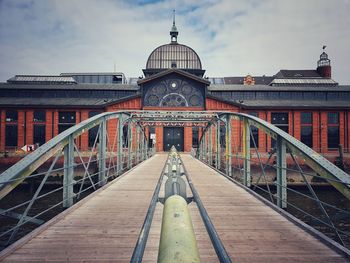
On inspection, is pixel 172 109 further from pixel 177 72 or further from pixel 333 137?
pixel 333 137

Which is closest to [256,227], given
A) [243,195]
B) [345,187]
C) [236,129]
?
[345,187]

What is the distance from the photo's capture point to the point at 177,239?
5.49ft

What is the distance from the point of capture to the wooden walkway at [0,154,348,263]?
3.32 meters

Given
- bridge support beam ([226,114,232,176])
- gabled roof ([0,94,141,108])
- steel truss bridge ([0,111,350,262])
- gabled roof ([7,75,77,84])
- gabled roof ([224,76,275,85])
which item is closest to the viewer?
steel truss bridge ([0,111,350,262])

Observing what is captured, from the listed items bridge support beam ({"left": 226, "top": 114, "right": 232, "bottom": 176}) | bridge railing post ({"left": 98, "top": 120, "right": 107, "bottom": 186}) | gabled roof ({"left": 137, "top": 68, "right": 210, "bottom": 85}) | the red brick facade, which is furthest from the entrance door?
bridge railing post ({"left": 98, "top": 120, "right": 107, "bottom": 186})

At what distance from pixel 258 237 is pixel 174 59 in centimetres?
3651

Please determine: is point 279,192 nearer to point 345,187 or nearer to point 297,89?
point 345,187

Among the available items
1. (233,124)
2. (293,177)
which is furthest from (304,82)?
(293,177)

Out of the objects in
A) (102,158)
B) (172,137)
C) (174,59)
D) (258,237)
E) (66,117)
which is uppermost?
(174,59)

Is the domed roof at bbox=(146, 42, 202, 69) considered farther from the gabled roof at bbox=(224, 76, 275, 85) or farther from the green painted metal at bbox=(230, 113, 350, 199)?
the green painted metal at bbox=(230, 113, 350, 199)

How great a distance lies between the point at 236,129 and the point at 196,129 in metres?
5.08

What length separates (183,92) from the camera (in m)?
31.0

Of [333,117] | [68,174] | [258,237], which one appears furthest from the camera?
[333,117]

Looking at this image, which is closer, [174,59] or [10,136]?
[10,136]
